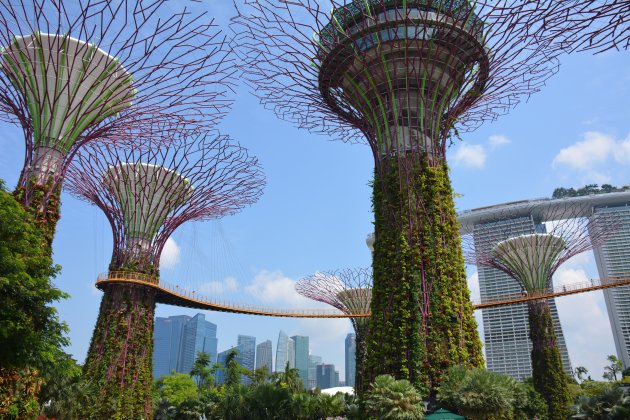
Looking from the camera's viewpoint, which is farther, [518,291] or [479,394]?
[518,291]

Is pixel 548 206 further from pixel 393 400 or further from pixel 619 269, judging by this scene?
pixel 393 400

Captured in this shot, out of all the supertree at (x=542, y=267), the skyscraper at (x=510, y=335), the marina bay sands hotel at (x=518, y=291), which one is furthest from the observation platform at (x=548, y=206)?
the supertree at (x=542, y=267)

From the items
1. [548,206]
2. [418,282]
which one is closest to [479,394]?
[418,282]

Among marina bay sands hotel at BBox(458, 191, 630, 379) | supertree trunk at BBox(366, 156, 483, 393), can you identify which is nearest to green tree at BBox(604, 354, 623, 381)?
marina bay sands hotel at BBox(458, 191, 630, 379)

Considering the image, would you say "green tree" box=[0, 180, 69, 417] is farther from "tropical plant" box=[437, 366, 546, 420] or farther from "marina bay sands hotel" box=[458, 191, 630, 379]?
"marina bay sands hotel" box=[458, 191, 630, 379]

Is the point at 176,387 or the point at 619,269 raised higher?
the point at 619,269

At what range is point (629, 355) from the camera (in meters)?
94.1

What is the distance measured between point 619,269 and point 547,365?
82147mm

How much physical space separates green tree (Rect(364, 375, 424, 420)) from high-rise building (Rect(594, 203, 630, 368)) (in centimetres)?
9205

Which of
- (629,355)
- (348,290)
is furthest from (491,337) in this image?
(348,290)

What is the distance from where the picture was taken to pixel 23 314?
13047mm

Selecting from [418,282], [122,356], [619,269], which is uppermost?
[619,269]

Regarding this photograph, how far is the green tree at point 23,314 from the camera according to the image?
→ 12.8 metres

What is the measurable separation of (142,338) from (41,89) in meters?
15.8
